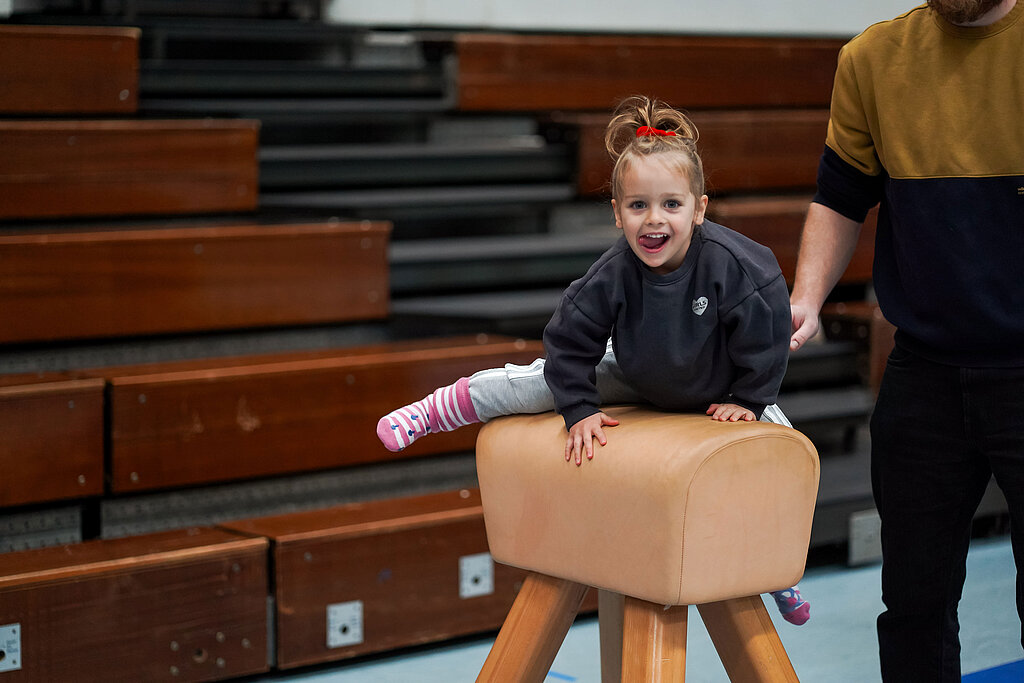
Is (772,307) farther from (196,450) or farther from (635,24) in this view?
(635,24)

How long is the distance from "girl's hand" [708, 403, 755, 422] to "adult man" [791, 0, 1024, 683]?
7.3 inches

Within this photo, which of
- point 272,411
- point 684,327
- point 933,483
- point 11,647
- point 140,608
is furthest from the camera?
point 272,411

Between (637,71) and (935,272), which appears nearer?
(935,272)

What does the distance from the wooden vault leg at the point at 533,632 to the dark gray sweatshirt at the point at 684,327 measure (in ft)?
0.82

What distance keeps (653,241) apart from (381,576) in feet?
4.07

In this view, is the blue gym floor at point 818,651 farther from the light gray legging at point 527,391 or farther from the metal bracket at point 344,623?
the light gray legging at point 527,391

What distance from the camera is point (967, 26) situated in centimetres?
167

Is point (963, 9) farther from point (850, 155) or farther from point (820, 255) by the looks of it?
point (820, 255)

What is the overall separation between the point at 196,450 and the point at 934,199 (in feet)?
5.42

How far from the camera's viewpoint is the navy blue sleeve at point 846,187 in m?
1.85

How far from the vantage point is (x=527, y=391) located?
183cm

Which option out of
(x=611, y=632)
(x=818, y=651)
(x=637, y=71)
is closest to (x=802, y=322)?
(x=611, y=632)

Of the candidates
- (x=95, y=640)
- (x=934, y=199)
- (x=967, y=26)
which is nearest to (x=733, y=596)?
(x=934, y=199)

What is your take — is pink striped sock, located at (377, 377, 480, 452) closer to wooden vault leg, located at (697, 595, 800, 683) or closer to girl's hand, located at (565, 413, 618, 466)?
girl's hand, located at (565, 413, 618, 466)
